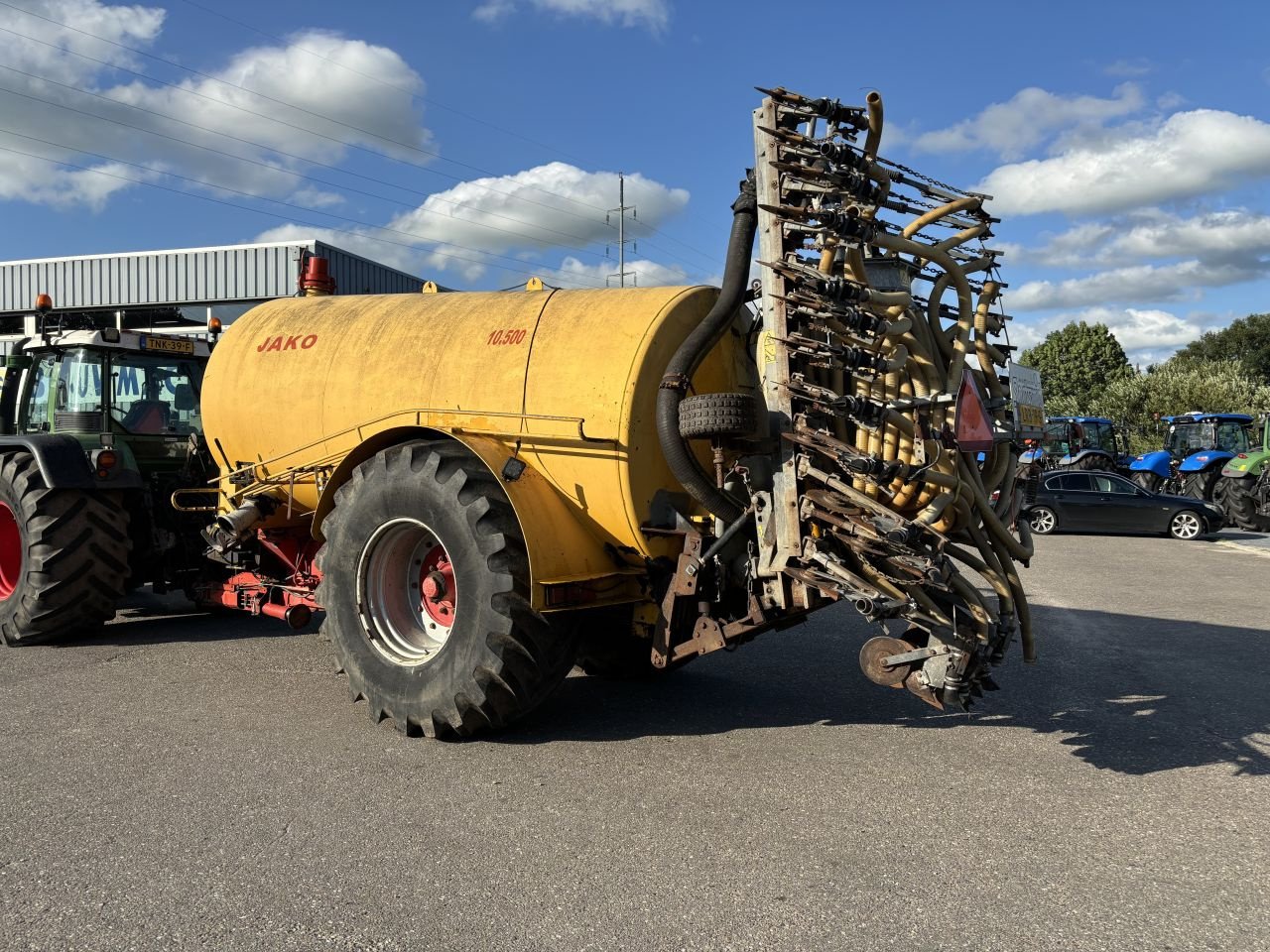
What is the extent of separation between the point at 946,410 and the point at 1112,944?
7.79 ft

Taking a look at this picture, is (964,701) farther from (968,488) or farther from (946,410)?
(946,410)

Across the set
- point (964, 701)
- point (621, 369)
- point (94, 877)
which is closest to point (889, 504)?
point (964, 701)

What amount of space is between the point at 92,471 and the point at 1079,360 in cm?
6081

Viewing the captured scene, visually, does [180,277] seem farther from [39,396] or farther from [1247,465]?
[1247,465]

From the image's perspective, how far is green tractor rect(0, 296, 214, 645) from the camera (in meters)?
7.38

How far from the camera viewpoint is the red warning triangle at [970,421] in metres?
4.67

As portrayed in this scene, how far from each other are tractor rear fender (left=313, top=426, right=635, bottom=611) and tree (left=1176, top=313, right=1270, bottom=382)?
3106 inches

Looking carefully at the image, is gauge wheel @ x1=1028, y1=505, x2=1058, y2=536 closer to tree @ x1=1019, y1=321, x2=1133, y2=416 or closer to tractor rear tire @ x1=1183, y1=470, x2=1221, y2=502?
tractor rear tire @ x1=1183, y1=470, x2=1221, y2=502

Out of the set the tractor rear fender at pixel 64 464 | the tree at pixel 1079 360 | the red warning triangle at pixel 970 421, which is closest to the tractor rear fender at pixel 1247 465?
the red warning triangle at pixel 970 421

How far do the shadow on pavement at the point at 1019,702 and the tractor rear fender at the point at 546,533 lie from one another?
2.72ft

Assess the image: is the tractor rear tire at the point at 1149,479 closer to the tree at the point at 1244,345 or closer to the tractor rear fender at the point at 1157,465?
the tractor rear fender at the point at 1157,465

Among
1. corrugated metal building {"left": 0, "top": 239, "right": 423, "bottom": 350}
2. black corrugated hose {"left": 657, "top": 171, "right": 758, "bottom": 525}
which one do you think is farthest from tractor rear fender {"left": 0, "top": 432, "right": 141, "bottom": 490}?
corrugated metal building {"left": 0, "top": 239, "right": 423, "bottom": 350}

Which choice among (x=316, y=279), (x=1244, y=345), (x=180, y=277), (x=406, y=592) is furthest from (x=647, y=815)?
(x=1244, y=345)

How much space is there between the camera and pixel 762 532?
472cm
